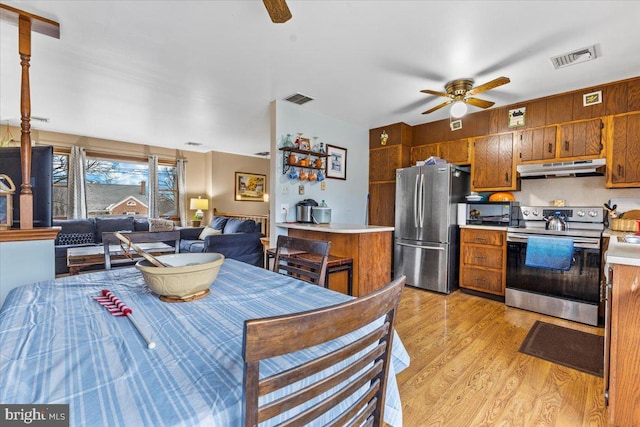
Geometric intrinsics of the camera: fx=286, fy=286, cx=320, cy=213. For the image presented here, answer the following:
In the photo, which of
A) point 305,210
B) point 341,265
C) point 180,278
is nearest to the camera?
point 180,278

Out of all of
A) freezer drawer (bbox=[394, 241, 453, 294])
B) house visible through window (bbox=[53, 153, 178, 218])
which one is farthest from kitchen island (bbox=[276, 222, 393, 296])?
house visible through window (bbox=[53, 153, 178, 218])

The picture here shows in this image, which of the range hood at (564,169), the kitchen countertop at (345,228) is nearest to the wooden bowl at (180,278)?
the kitchen countertop at (345,228)

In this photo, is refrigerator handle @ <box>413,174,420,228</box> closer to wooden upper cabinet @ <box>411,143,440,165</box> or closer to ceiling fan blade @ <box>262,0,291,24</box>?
wooden upper cabinet @ <box>411,143,440,165</box>

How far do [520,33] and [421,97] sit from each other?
1.28 meters

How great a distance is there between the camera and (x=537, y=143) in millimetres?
3436

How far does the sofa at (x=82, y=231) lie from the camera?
14.1 feet

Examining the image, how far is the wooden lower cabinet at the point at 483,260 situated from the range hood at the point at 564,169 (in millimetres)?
818

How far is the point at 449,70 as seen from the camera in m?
2.74

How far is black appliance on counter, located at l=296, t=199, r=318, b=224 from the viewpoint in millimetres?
3625

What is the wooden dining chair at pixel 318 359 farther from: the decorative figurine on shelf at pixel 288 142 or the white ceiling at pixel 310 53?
the decorative figurine on shelf at pixel 288 142

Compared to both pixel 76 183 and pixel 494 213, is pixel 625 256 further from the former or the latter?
pixel 76 183

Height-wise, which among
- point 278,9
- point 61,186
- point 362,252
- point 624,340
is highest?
point 278,9

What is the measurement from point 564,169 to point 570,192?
0.47 metres

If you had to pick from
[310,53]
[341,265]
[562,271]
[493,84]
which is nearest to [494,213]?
[562,271]
